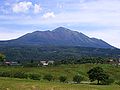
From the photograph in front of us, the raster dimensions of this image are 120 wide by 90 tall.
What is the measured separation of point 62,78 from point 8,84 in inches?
3069

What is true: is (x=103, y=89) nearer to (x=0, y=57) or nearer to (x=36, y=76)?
(x=0, y=57)

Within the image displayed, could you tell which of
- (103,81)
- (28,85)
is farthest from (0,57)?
(28,85)

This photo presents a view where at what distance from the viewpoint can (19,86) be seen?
71.9 metres

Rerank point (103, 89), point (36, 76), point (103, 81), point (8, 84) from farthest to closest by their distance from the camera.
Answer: point (36, 76)
point (103, 81)
point (103, 89)
point (8, 84)

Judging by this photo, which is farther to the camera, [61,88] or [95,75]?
[95,75]

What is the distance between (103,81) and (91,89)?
5376 cm

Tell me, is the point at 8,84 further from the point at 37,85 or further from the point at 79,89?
the point at 79,89

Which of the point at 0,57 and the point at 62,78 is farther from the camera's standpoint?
the point at 62,78

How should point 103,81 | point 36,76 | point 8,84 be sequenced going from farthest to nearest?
point 36,76 → point 103,81 → point 8,84

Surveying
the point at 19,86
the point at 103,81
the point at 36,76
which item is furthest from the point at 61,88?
the point at 36,76

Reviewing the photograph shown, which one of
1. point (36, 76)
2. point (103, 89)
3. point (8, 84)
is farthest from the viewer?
point (36, 76)

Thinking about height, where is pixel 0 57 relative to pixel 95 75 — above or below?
above

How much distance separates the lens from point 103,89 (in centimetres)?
8012

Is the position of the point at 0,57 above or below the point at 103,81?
above
